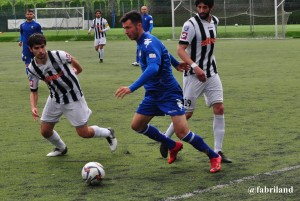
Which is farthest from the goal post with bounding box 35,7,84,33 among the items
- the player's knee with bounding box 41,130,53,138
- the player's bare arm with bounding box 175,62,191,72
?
the player's bare arm with bounding box 175,62,191,72

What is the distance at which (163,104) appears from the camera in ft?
26.7

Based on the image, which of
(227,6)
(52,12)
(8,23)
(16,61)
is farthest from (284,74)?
(8,23)

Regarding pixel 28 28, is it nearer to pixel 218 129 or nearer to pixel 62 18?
pixel 218 129

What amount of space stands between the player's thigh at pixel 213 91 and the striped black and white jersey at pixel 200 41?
8 cm

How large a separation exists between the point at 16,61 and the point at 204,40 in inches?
802

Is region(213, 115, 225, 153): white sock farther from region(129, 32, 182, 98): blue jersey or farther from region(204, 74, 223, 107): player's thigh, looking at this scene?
region(129, 32, 182, 98): blue jersey

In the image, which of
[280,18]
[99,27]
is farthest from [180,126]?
[280,18]

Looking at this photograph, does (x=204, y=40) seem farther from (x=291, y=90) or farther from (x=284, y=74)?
(x=284, y=74)

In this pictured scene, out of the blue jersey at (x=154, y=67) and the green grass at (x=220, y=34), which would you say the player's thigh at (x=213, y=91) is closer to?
the blue jersey at (x=154, y=67)

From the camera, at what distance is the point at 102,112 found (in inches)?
525

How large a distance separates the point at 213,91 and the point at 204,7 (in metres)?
Result: 1.04

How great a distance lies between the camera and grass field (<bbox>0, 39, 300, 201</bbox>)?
730 cm

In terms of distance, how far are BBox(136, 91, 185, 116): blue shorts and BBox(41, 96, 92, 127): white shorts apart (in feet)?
3.26

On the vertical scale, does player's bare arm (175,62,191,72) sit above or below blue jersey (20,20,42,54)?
below
